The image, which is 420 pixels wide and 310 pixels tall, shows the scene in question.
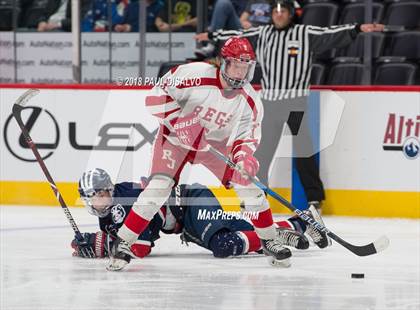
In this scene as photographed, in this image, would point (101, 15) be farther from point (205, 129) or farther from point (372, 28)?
point (205, 129)

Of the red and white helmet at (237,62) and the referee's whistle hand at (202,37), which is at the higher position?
the red and white helmet at (237,62)

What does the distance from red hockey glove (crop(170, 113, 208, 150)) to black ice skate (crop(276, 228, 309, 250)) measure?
2.03 ft

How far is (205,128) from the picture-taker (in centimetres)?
618

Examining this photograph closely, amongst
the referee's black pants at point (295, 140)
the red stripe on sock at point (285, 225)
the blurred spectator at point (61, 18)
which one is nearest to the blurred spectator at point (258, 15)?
the referee's black pants at point (295, 140)

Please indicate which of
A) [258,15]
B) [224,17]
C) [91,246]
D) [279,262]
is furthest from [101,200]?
[258,15]

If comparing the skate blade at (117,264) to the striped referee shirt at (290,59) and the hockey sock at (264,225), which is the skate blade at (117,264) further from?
the striped referee shirt at (290,59)

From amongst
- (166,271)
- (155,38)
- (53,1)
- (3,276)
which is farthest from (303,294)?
(53,1)

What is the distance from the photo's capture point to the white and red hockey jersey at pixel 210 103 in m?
5.96

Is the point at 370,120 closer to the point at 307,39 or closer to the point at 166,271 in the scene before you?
the point at 307,39

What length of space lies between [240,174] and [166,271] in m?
0.61

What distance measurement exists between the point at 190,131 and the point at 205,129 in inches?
3.4

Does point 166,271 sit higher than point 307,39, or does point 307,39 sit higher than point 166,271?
point 307,39

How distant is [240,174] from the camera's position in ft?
19.8

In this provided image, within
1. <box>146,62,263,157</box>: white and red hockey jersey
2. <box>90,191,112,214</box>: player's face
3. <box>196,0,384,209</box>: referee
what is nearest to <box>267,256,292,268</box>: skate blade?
<box>146,62,263,157</box>: white and red hockey jersey
